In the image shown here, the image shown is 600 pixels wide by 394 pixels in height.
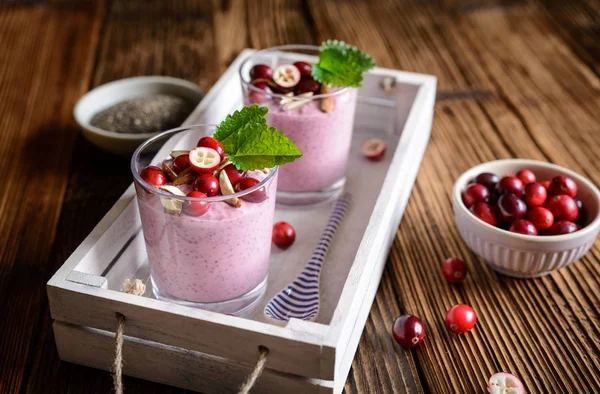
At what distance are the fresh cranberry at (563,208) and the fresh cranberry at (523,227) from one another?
0.06 metres

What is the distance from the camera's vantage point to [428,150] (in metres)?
1.60

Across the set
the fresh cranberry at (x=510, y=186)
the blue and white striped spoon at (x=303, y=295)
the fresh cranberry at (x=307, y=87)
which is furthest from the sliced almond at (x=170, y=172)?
the fresh cranberry at (x=510, y=186)

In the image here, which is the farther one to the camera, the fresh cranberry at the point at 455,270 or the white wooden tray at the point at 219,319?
the fresh cranberry at the point at 455,270

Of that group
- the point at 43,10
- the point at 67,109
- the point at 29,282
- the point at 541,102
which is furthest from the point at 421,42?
the point at 29,282

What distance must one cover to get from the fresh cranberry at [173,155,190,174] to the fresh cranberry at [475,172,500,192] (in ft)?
1.79

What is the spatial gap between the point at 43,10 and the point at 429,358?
5.41ft

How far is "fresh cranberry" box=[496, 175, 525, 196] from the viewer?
124 centimetres

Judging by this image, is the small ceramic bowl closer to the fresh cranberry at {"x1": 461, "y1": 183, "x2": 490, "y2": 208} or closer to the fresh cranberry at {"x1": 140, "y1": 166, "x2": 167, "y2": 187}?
the fresh cranberry at {"x1": 140, "y1": 166, "x2": 167, "y2": 187}

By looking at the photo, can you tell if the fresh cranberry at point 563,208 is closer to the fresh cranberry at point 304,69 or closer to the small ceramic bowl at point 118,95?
the fresh cranberry at point 304,69

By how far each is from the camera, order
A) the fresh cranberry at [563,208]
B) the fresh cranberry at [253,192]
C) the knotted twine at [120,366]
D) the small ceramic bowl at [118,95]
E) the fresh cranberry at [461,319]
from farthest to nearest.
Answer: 1. the small ceramic bowl at [118,95]
2. the fresh cranberry at [563,208]
3. the fresh cranberry at [461,319]
4. the fresh cranberry at [253,192]
5. the knotted twine at [120,366]

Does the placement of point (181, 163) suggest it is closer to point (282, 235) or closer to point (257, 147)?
point (257, 147)

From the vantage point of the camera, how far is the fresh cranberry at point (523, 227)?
1.18 meters

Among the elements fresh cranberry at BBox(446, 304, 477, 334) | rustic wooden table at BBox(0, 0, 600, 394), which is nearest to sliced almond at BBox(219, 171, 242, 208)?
rustic wooden table at BBox(0, 0, 600, 394)

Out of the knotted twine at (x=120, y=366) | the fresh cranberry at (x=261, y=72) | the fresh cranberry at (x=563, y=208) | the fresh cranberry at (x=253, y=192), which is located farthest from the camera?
the fresh cranberry at (x=261, y=72)
